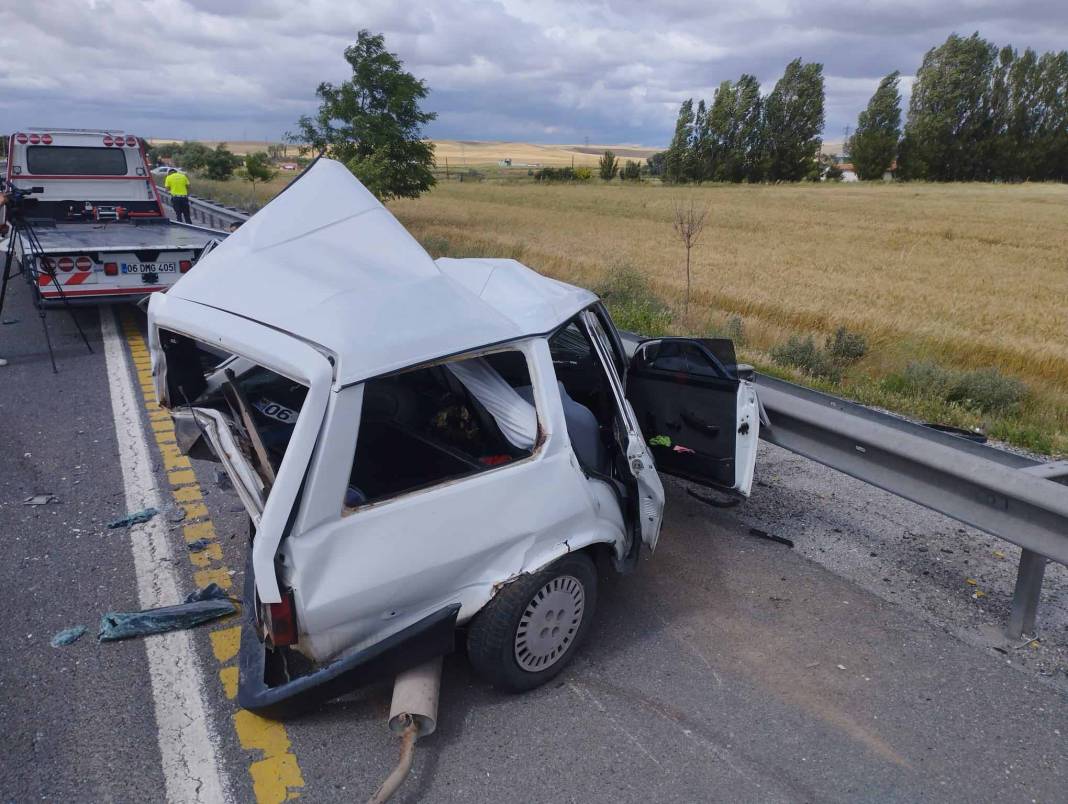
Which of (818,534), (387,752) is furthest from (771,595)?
(387,752)

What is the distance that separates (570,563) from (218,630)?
5.92ft

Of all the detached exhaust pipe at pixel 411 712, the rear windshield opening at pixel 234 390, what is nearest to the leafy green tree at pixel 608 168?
the rear windshield opening at pixel 234 390

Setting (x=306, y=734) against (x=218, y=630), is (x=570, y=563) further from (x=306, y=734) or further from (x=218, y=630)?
(x=218, y=630)

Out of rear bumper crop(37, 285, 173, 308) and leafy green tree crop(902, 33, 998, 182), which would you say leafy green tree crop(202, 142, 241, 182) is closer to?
rear bumper crop(37, 285, 173, 308)

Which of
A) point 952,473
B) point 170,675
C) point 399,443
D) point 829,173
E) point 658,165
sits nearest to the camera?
point 170,675

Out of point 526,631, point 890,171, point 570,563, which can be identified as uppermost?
point 890,171

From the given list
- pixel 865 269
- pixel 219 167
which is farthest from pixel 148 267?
pixel 219 167

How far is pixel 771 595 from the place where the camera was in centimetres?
429

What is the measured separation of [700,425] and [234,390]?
97.7 inches

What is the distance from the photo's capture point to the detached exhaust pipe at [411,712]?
9.53 ft

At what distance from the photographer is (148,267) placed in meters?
9.73

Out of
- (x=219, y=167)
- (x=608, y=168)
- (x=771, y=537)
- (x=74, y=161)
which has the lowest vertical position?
(x=771, y=537)

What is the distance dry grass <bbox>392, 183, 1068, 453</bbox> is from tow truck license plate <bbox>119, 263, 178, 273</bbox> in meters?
6.51

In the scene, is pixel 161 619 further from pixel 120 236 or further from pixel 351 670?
pixel 120 236
